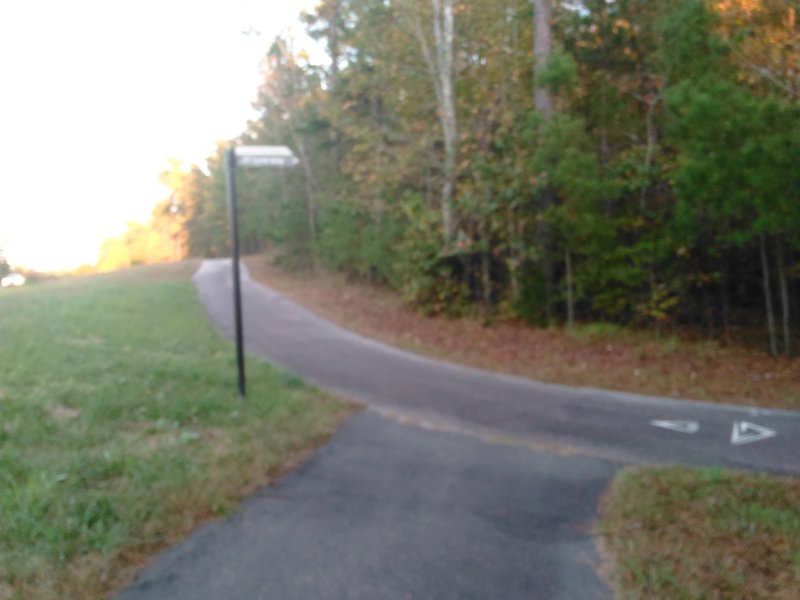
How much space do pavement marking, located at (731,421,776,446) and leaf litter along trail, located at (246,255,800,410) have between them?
3.77ft

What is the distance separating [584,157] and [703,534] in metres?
8.88

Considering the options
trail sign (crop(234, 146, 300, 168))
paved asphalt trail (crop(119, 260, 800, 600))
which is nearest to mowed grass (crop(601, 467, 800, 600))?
paved asphalt trail (crop(119, 260, 800, 600))

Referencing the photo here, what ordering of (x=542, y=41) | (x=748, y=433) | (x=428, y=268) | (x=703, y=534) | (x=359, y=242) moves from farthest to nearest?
(x=359, y=242)
(x=428, y=268)
(x=542, y=41)
(x=748, y=433)
(x=703, y=534)

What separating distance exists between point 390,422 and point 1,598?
4555 millimetres

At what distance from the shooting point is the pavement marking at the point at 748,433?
717cm

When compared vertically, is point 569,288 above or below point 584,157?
below

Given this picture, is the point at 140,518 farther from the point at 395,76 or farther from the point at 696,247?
the point at 395,76

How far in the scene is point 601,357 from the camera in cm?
1206

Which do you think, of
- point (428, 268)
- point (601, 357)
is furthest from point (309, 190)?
point (601, 357)

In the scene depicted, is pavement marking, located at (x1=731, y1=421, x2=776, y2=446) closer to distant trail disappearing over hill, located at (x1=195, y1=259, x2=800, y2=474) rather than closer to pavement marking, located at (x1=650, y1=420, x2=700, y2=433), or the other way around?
distant trail disappearing over hill, located at (x1=195, y1=259, x2=800, y2=474)

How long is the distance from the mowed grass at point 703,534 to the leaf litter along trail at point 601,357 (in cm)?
345

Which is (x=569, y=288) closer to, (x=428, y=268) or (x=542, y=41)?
(x=428, y=268)

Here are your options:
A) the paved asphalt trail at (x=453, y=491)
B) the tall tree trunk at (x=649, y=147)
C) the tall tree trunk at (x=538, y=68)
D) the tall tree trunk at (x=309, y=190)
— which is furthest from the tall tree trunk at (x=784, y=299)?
the tall tree trunk at (x=309, y=190)

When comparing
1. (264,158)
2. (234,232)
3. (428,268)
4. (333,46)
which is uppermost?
(333,46)
